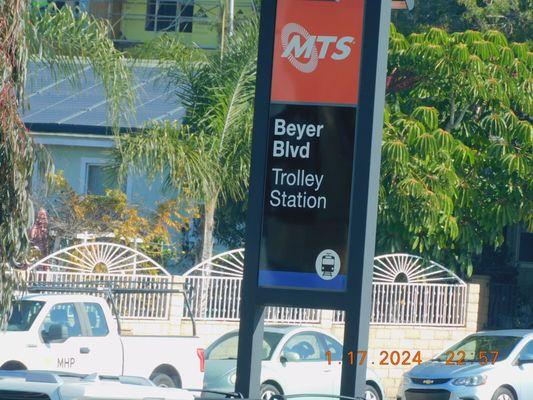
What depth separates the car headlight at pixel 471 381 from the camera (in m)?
16.6

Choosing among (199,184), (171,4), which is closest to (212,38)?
(171,4)

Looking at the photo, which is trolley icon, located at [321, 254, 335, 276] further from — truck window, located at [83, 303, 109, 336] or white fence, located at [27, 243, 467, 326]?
white fence, located at [27, 243, 467, 326]

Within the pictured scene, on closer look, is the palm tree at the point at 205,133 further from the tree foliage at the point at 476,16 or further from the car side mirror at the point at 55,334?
the tree foliage at the point at 476,16

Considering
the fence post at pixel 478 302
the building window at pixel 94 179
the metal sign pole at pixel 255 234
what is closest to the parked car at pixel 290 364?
the fence post at pixel 478 302

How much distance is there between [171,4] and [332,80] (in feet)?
86.9

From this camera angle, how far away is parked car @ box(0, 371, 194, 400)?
618cm

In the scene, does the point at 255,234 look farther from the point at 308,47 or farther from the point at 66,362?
the point at 66,362

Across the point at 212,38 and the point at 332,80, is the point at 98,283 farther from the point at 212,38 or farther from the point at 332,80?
the point at 212,38

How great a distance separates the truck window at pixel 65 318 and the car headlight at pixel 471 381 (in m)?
6.05

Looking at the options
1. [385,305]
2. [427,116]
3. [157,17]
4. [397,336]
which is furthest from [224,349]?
[157,17]

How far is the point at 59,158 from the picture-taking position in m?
24.8

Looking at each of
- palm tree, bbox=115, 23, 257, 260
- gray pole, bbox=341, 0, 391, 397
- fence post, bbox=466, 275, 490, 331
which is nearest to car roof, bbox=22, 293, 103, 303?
palm tree, bbox=115, 23, 257, 260

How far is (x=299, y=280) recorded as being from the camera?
8391 millimetres

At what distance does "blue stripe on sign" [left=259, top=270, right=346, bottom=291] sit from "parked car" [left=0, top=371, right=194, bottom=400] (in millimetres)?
1849
